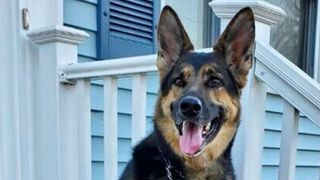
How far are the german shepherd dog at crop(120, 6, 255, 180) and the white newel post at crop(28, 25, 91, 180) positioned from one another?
0.71 meters

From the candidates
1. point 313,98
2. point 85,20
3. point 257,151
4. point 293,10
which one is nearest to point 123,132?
point 85,20

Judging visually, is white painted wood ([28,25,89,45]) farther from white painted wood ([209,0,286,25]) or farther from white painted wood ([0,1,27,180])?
white painted wood ([209,0,286,25])

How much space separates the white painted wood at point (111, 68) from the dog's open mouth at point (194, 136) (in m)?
0.46

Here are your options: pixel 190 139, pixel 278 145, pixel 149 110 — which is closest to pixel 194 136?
pixel 190 139

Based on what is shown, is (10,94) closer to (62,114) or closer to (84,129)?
(62,114)

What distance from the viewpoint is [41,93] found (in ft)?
9.39

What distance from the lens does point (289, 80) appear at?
6.67 feet

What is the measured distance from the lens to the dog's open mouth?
6.53 feet

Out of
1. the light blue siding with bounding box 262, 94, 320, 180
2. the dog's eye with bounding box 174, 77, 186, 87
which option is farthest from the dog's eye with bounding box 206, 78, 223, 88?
the light blue siding with bounding box 262, 94, 320, 180

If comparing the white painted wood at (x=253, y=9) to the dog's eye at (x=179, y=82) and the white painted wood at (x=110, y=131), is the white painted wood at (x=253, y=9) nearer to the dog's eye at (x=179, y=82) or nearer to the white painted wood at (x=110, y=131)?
the dog's eye at (x=179, y=82)

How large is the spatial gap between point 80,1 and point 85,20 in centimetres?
13

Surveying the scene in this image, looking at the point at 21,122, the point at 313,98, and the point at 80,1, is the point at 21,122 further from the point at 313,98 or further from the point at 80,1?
the point at 313,98

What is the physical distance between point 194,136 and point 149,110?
1801 millimetres

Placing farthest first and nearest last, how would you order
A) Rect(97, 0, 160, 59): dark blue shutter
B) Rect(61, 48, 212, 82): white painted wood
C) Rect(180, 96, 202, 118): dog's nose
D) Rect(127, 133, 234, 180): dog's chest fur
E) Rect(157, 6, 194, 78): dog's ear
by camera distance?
Rect(97, 0, 160, 59): dark blue shutter, Rect(61, 48, 212, 82): white painted wood, Rect(157, 6, 194, 78): dog's ear, Rect(127, 133, 234, 180): dog's chest fur, Rect(180, 96, 202, 118): dog's nose
